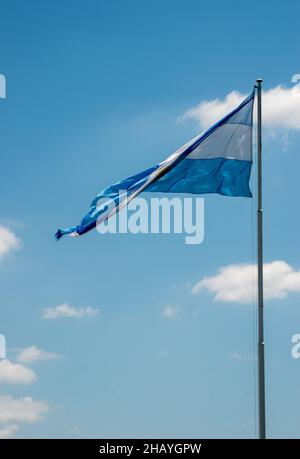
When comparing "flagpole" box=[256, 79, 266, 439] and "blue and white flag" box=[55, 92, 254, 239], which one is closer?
"flagpole" box=[256, 79, 266, 439]

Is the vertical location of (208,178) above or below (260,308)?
above

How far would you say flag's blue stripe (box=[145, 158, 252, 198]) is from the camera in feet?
141

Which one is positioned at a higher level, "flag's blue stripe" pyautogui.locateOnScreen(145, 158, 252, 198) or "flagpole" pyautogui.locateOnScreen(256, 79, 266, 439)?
"flag's blue stripe" pyautogui.locateOnScreen(145, 158, 252, 198)

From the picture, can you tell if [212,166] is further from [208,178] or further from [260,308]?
[260,308]

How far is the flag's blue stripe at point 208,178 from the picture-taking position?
4288 centimetres

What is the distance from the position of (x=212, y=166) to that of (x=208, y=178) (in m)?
0.55

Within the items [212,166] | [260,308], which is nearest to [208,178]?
[212,166]

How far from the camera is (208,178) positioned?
4294 cm

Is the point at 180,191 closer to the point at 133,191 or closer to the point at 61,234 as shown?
the point at 133,191

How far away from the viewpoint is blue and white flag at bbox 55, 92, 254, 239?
141ft
